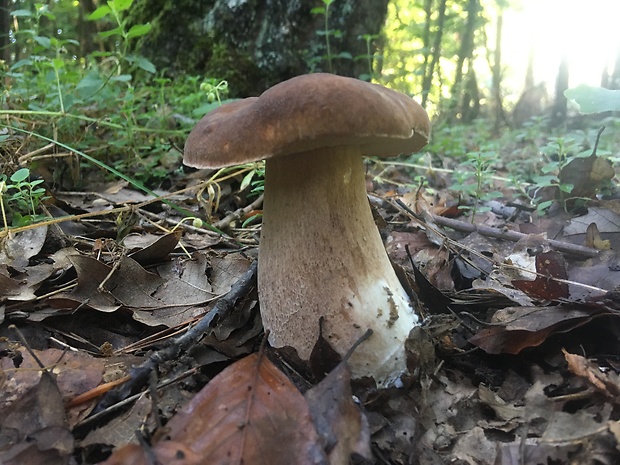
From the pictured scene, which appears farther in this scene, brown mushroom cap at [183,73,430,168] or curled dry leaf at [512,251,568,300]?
curled dry leaf at [512,251,568,300]

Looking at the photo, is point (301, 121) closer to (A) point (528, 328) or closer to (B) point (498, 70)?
(A) point (528, 328)

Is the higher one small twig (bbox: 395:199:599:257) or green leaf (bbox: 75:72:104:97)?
green leaf (bbox: 75:72:104:97)


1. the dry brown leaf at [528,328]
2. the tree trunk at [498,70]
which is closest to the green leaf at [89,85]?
the dry brown leaf at [528,328]

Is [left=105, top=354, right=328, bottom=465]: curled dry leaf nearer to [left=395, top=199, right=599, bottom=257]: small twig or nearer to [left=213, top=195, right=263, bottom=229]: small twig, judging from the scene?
[left=213, top=195, right=263, bottom=229]: small twig

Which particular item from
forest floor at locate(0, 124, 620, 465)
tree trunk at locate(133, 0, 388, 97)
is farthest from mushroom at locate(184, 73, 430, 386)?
tree trunk at locate(133, 0, 388, 97)

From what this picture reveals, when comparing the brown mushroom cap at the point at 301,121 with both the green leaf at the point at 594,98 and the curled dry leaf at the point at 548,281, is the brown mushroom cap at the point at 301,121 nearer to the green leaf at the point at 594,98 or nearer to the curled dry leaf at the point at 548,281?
the curled dry leaf at the point at 548,281

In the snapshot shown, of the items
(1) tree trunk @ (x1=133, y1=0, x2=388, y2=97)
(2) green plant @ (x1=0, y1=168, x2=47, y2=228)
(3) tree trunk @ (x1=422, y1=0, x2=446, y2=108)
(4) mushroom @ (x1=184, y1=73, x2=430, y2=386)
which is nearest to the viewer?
(4) mushroom @ (x1=184, y1=73, x2=430, y2=386)

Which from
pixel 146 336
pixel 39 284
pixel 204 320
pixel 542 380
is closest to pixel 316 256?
pixel 204 320

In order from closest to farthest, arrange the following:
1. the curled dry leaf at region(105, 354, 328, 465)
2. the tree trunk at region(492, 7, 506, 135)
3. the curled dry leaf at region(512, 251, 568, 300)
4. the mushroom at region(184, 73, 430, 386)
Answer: the curled dry leaf at region(105, 354, 328, 465)
the mushroom at region(184, 73, 430, 386)
the curled dry leaf at region(512, 251, 568, 300)
the tree trunk at region(492, 7, 506, 135)

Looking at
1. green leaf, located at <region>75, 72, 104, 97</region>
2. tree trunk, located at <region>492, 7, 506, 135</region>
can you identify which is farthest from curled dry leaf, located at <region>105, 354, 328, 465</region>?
tree trunk, located at <region>492, 7, 506, 135</region>
